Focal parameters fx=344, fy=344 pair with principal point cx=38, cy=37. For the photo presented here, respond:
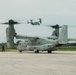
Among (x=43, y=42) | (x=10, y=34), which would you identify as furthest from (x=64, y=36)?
(x=10, y=34)

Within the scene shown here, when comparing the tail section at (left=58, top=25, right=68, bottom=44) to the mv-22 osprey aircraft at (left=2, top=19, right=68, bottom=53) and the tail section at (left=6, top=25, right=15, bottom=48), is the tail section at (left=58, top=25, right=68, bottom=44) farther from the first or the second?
the tail section at (left=6, top=25, right=15, bottom=48)

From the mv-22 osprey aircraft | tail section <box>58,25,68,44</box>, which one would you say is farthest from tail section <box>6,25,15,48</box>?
tail section <box>58,25,68,44</box>

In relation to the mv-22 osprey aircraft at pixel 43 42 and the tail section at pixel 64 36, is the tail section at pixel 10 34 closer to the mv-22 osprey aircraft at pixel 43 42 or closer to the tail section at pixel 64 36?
the mv-22 osprey aircraft at pixel 43 42

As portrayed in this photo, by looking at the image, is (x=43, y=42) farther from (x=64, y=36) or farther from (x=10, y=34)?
(x=10, y=34)

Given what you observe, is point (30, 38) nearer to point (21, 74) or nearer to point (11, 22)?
point (11, 22)

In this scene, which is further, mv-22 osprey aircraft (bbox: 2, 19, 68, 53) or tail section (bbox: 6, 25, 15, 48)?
tail section (bbox: 6, 25, 15, 48)

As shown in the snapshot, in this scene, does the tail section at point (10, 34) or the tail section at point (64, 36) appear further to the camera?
the tail section at point (10, 34)

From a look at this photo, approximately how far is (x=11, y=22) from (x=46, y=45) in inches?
662

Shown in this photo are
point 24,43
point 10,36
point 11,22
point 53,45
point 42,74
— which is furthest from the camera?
point 11,22

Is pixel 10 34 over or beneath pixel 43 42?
over

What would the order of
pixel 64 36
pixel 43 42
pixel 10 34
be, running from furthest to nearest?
1. pixel 10 34
2. pixel 43 42
3. pixel 64 36

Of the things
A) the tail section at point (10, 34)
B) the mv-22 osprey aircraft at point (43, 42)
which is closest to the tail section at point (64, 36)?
the mv-22 osprey aircraft at point (43, 42)

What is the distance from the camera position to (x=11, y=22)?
6950 centimetres

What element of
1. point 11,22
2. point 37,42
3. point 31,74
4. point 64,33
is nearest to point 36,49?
point 37,42
